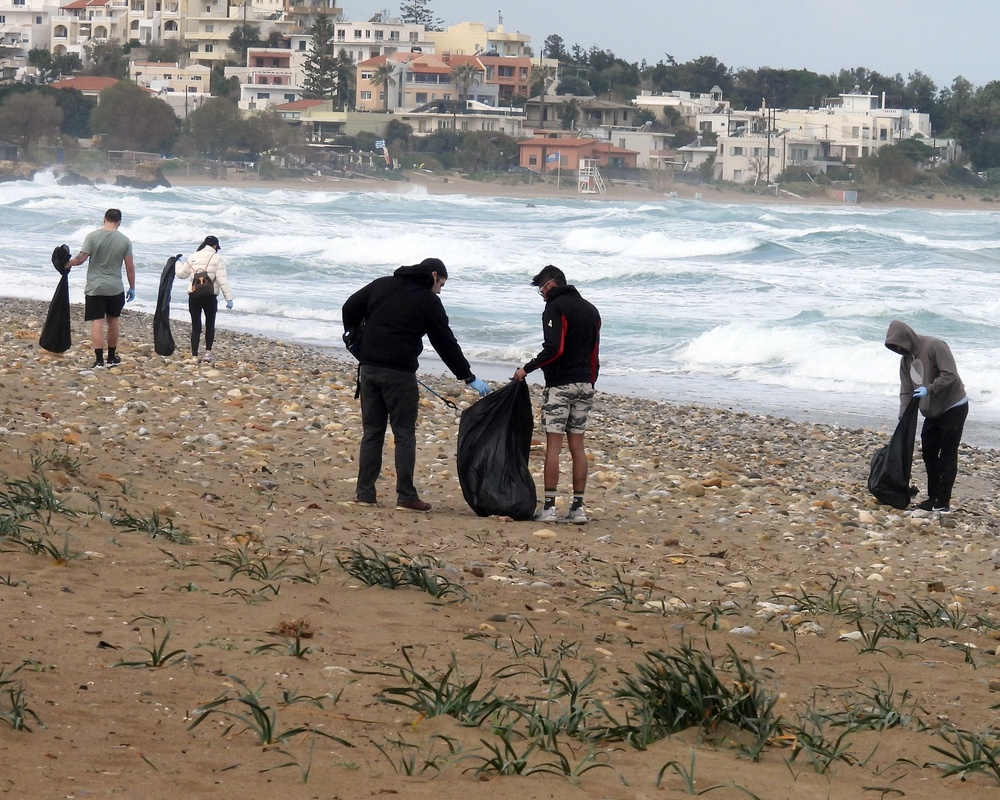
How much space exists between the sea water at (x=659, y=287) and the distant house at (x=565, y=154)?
41.9 meters

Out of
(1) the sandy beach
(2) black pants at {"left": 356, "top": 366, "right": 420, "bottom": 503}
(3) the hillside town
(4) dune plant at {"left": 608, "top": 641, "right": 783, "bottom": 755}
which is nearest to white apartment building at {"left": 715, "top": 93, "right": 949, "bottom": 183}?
(3) the hillside town

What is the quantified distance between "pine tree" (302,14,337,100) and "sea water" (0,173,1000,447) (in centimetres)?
5688

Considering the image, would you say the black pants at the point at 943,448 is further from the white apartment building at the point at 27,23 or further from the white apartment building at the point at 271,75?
the white apartment building at the point at 27,23

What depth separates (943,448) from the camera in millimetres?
8914

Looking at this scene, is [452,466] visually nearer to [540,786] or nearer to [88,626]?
[88,626]

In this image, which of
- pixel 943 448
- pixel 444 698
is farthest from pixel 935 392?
pixel 444 698

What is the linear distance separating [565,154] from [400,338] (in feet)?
327

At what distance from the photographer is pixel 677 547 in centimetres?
734

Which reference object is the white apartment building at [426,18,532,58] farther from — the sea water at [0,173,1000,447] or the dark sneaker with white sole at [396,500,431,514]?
the dark sneaker with white sole at [396,500,431,514]

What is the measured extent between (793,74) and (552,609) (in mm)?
136862

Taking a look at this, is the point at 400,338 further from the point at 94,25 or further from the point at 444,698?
the point at 94,25

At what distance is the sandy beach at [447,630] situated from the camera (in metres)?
3.50

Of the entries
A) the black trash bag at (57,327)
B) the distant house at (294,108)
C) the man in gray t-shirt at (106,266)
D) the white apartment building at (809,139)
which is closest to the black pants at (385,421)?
the man in gray t-shirt at (106,266)

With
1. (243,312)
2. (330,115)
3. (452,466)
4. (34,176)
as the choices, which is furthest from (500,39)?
(452,466)
